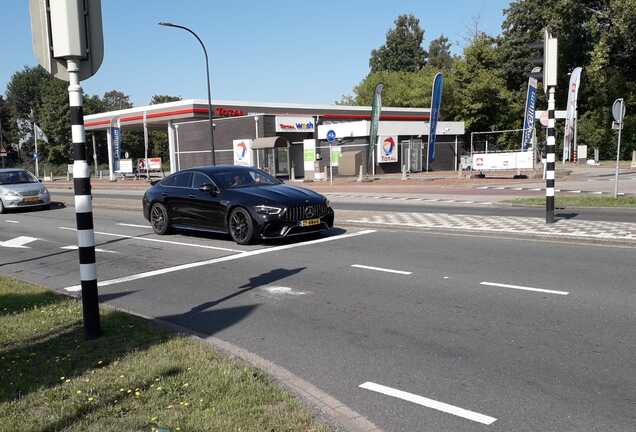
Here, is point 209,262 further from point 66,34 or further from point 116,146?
point 116,146

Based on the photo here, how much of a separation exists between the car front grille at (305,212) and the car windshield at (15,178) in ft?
49.2

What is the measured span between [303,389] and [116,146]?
5053 centimetres

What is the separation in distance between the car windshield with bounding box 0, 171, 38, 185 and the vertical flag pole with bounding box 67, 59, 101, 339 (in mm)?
18834

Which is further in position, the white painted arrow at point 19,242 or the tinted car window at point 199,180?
the white painted arrow at point 19,242

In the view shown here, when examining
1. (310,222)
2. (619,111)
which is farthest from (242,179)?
(619,111)

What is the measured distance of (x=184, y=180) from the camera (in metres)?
13.4

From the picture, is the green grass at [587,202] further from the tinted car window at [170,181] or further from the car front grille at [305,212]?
the tinted car window at [170,181]

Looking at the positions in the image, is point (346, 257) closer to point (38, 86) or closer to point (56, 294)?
point (56, 294)

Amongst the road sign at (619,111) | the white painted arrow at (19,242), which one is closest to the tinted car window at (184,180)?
the white painted arrow at (19,242)

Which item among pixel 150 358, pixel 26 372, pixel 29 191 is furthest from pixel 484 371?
pixel 29 191

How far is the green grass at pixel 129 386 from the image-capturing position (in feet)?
12.1

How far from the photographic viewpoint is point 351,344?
18.2 feet

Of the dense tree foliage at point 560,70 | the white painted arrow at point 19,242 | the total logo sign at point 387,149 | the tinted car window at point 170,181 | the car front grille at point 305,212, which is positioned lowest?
the white painted arrow at point 19,242

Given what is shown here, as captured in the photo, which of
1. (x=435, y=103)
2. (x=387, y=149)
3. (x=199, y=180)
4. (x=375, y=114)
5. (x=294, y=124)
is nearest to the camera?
(x=199, y=180)
